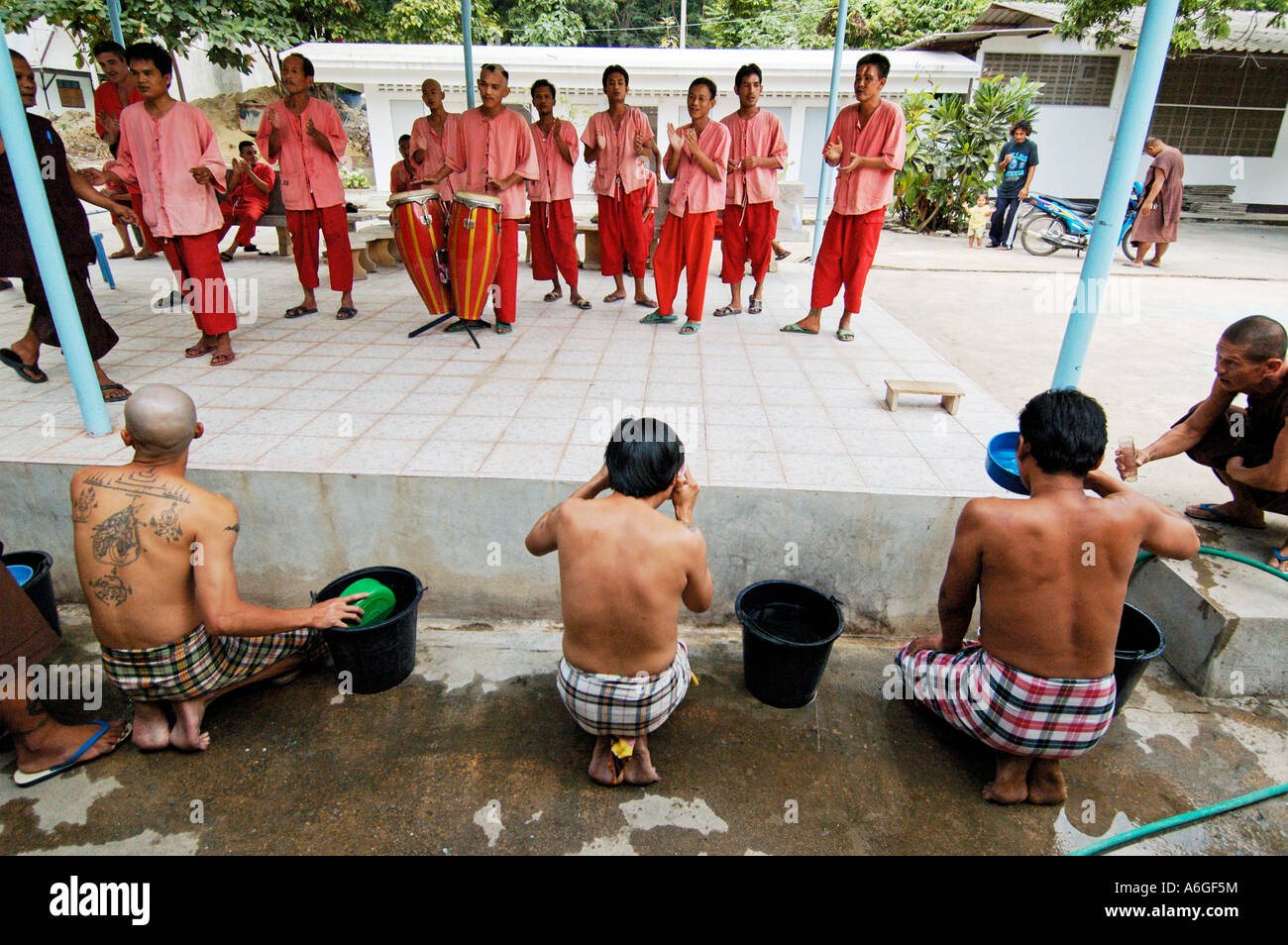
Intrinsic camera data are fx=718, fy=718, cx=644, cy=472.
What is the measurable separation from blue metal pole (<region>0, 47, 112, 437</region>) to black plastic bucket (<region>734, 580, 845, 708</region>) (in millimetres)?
3231

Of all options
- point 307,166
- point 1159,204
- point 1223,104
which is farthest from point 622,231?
point 1223,104

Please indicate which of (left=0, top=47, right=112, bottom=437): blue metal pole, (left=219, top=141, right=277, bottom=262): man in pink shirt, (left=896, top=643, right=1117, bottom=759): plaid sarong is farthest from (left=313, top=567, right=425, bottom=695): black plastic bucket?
(left=219, top=141, right=277, bottom=262): man in pink shirt

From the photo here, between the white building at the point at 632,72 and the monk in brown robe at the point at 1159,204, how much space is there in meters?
6.55

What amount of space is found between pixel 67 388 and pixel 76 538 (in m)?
2.50

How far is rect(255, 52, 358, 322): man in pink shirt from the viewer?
5309 millimetres

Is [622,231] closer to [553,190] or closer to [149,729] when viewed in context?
[553,190]

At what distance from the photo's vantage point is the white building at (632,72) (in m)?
16.0

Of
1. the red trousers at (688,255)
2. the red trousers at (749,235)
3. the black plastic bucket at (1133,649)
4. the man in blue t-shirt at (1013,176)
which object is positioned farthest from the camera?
the man in blue t-shirt at (1013,176)

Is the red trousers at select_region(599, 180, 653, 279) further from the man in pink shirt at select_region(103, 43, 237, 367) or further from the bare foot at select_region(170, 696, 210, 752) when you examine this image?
the bare foot at select_region(170, 696, 210, 752)

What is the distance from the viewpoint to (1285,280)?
31.3ft

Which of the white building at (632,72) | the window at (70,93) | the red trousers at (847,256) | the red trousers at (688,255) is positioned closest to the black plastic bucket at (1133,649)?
the red trousers at (847,256)

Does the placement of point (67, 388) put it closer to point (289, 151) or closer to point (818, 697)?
point (289, 151)

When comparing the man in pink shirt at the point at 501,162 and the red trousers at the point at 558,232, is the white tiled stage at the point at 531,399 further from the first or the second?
the red trousers at the point at 558,232

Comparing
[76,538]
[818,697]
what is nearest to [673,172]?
[818,697]
